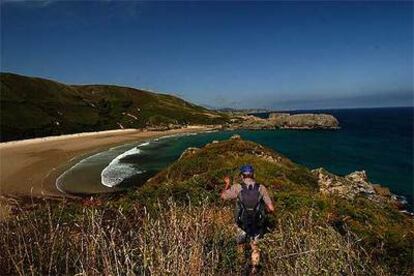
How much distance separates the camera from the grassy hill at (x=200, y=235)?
6.27 m

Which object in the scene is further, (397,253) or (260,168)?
(260,168)

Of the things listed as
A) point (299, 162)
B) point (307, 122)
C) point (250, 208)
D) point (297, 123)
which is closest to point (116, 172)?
point (299, 162)

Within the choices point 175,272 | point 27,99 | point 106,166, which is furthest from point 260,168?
point 27,99

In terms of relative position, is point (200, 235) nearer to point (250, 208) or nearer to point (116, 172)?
point (250, 208)

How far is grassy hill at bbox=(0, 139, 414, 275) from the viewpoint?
6.27 m

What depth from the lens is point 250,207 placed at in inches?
368

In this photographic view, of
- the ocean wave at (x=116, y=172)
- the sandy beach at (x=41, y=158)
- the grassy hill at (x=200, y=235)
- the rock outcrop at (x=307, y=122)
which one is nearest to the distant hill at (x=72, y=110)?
the sandy beach at (x=41, y=158)

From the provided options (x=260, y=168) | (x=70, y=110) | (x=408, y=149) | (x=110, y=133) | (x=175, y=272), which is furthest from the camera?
(x=70, y=110)

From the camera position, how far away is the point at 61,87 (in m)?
144

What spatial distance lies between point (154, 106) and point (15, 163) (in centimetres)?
10786

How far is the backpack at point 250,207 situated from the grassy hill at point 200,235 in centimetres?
44

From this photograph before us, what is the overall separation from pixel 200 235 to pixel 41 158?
59.3 metres

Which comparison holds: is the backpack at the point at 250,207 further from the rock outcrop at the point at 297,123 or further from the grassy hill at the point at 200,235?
the rock outcrop at the point at 297,123

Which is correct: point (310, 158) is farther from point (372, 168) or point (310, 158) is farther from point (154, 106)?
point (154, 106)
